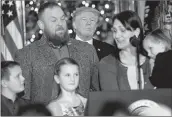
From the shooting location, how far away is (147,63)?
2004mm

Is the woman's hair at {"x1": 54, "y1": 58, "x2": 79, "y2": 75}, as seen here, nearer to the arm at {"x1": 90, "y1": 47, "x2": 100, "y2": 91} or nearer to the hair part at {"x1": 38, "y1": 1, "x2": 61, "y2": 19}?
the arm at {"x1": 90, "y1": 47, "x2": 100, "y2": 91}

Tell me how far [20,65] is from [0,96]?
0.19 m

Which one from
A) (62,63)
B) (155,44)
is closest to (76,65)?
(62,63)

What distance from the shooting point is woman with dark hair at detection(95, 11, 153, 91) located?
198cm

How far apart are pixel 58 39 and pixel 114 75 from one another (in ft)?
1.06

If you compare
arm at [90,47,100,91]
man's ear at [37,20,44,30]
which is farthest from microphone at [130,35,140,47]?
man's ear at [37,20,44,30]

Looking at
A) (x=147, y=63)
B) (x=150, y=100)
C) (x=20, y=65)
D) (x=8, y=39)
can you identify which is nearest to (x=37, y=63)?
(x=20, y=65)

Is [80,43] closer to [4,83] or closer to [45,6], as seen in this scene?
[45,6]

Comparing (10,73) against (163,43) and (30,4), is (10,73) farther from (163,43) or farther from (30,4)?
(163,43)

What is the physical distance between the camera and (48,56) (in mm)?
2059

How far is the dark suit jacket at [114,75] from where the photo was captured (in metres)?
1.99

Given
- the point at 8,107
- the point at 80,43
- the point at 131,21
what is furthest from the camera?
the point at 80,43

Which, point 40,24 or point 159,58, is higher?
point 40,24

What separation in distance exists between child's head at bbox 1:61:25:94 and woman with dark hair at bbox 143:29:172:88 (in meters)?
0.61
